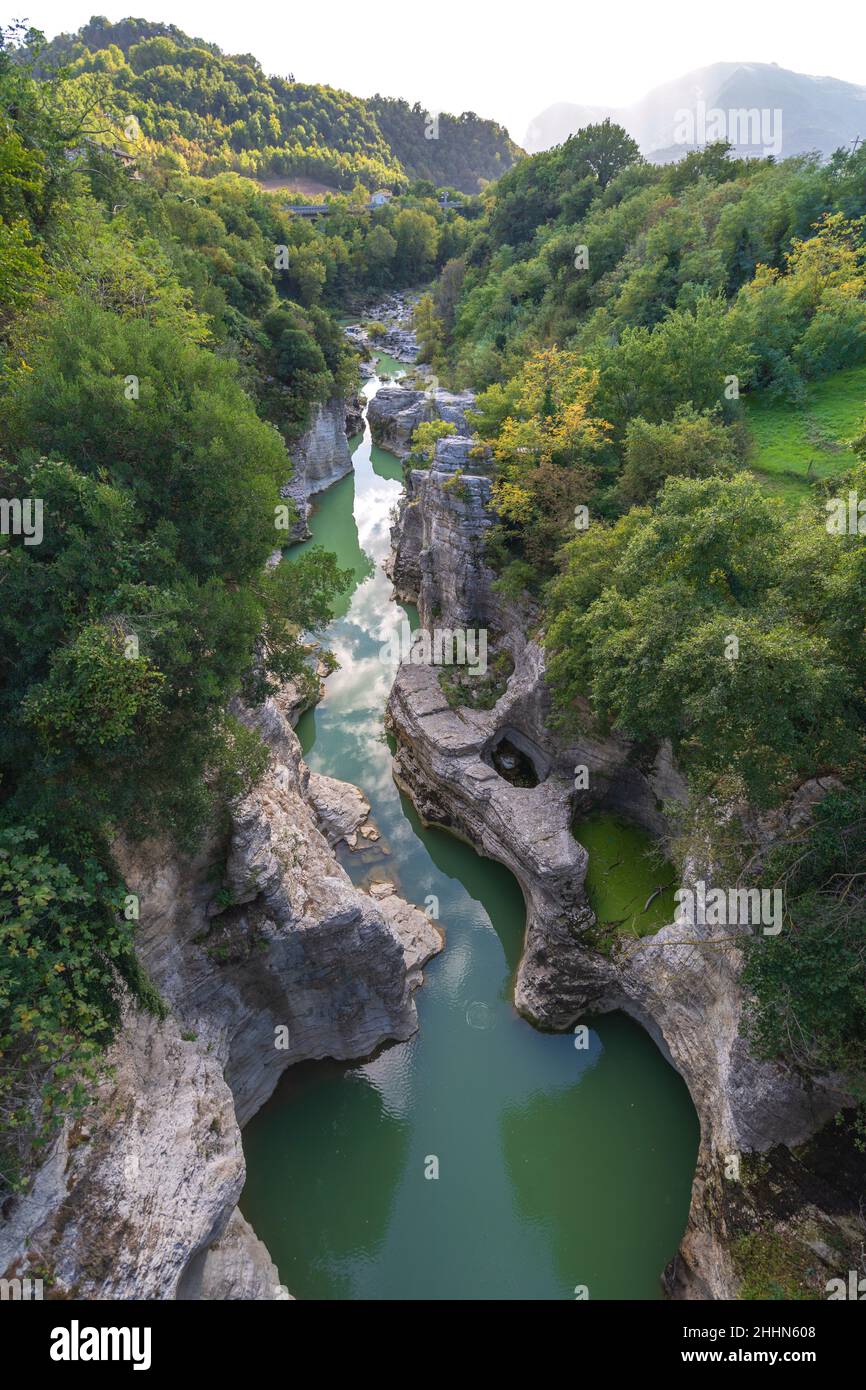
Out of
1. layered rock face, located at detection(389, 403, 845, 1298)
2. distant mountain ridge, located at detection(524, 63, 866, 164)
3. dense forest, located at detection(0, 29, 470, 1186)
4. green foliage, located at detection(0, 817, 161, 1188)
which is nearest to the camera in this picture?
green foliage, located at detection(0, 817, 161, 1188)

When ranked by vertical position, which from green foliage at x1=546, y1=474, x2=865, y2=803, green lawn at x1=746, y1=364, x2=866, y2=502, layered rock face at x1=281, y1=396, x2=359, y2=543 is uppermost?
layered rock face at x1=281, y1=396, x2=359, y2=543

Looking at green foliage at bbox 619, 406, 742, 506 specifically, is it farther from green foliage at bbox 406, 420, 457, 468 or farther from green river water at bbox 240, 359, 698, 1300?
green river water at bbox 240, 359, 698, 1300

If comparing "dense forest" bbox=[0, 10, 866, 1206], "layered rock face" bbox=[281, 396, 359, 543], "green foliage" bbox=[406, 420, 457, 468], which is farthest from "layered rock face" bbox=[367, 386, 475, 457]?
"dense forest" bbox=[0, 10, 866, 1206]

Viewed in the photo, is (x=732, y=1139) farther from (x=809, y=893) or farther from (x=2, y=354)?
(x=2, y=354)

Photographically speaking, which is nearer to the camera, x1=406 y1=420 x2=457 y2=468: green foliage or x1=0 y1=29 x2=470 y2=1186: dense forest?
x1=0 y1=29 x2=470 y2=1186: dense forest

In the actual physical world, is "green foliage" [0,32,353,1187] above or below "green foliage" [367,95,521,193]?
below

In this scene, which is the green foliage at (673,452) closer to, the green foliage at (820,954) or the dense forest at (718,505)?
the dense forest at (718,505)

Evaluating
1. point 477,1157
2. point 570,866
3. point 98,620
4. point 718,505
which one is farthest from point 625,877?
point 98,620

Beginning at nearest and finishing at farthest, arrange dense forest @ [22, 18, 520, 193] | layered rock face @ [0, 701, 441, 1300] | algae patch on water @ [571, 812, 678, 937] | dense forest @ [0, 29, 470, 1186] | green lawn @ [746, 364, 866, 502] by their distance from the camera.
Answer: layered rock face @ [0, 701, 441, 1300], dense forest @ [0, 29, 470, 1186], algae patch on water @ [571, 812, 678, 937], green lawn @ [746, 364, 866, 502], dense forest @ [22, 18, 520, 193]

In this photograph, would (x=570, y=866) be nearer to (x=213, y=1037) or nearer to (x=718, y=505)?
(x=213, y=1037)

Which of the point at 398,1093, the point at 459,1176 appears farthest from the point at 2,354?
the point at 459,1176
